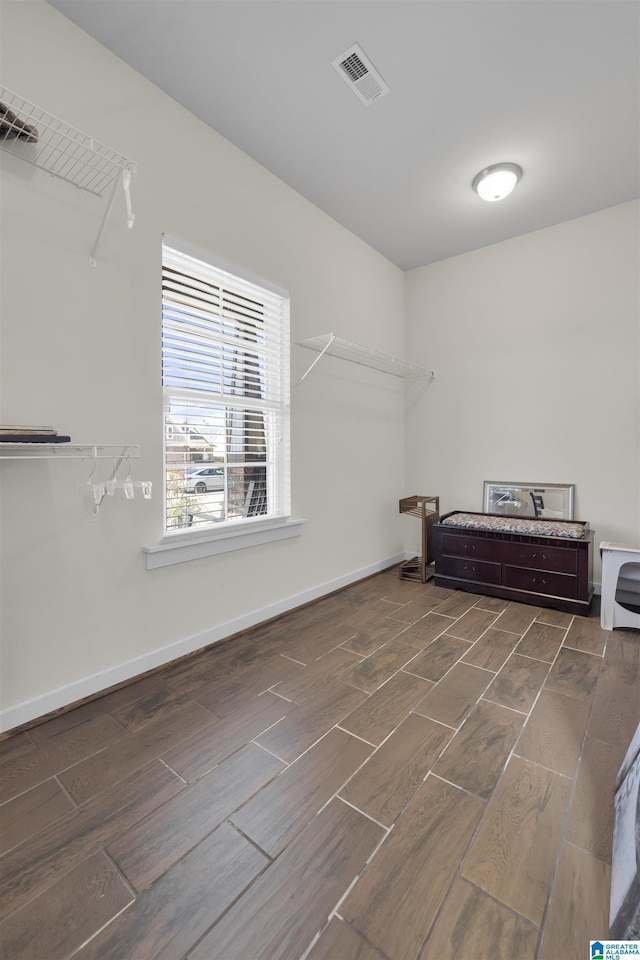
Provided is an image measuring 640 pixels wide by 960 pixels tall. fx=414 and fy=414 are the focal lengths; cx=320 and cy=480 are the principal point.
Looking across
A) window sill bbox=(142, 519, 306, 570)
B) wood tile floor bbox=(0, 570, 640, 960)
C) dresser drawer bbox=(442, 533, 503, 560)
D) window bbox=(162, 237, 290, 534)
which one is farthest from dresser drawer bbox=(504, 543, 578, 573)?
window bbox=(162, 237, 290, 534)

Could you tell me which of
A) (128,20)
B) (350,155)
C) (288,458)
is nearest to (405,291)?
(350,155)

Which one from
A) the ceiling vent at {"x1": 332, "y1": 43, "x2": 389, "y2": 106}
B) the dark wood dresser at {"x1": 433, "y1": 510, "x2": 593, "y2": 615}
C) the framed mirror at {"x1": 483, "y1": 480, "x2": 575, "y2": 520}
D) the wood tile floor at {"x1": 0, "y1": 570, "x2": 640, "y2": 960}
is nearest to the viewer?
the wood tile floor at {"x1": 0, "y1": 570, "x2": 640, "y2": 960}

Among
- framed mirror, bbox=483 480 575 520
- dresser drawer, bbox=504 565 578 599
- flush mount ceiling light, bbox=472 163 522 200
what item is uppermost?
flush mount ceiling light, bbox=472 163 522 200

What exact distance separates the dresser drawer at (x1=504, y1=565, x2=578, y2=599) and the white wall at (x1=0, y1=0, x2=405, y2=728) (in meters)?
1.75

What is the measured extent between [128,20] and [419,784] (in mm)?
3392

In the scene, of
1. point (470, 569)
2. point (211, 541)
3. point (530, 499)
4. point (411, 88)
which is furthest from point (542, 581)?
point (411, 88)

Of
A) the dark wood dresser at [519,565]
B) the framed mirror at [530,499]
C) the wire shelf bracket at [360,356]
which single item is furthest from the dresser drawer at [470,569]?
the wire shelf bracket at [360,356]

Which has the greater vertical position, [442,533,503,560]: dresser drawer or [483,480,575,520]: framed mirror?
[483,480,575,520]: framed mirror

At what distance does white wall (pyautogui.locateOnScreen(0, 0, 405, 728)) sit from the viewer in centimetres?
173

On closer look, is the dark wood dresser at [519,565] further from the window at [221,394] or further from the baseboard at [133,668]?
the window at [221,394]

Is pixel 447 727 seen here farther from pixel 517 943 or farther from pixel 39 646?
pixel 39 646

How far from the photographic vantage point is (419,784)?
1.46 metres

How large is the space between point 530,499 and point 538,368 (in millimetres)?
1160

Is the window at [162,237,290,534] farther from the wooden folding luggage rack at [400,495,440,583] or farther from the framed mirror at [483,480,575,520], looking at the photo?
the framed mirror at [483,480,575,520]
